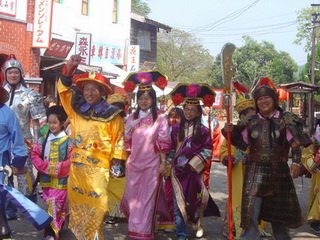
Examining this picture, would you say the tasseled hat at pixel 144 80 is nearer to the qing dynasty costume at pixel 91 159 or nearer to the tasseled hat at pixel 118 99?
the qing dynasty costume at pixel 91 159

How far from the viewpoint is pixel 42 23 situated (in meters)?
16.9

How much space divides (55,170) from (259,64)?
62094 millimetres

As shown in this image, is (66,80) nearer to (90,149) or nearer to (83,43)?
(90,149)

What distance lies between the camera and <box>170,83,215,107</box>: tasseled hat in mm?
6133

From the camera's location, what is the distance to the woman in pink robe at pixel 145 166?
5445mm

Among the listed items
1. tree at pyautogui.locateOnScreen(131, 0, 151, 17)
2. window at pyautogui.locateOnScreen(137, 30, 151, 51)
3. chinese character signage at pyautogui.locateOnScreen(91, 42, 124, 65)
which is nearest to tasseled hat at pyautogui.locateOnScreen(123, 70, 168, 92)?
chinese character signage at pyautogui.locateOnScreen(91, 42, 124, 65)

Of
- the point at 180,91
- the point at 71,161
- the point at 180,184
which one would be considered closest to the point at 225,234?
the point at 180,184

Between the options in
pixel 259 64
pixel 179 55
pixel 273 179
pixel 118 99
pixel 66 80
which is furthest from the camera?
pixel 259 64

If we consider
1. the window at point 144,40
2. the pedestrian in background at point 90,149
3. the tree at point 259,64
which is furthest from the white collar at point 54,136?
the tree at point 259,64

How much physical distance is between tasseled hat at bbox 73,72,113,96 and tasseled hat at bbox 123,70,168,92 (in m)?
0.44

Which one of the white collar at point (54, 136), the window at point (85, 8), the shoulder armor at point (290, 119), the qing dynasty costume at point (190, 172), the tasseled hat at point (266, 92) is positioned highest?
the window at point (85, 8)

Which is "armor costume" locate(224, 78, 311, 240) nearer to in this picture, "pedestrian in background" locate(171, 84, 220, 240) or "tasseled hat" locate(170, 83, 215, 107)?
"pedestrian in background" locate(171, 84, 220, 240)

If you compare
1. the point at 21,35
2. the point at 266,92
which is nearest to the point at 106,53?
the point at 21,35

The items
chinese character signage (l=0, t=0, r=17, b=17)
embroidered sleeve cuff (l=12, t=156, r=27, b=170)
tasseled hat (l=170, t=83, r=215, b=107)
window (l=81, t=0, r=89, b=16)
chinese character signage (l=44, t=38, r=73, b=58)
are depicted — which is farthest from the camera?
window (l=81, t=0, r=89, b=16)
